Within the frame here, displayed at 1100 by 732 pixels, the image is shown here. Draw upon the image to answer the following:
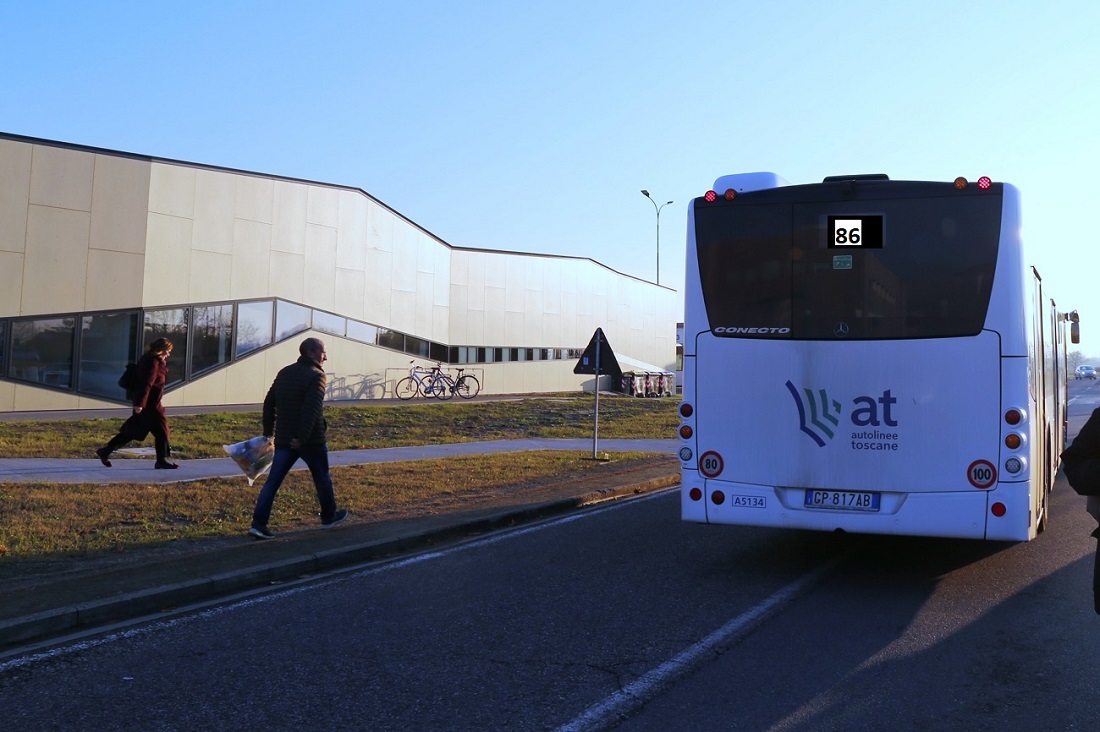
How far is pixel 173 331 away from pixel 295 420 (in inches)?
711

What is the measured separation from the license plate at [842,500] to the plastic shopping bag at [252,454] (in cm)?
594

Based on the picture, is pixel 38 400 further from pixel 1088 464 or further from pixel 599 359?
pixel 1088 464

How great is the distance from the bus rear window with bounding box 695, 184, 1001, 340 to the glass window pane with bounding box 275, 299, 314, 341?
2275 cm

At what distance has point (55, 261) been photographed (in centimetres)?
2273

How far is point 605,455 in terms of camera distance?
721 inches

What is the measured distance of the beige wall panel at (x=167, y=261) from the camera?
24656 millimetres

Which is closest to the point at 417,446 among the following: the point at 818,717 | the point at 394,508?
the point at 394,508

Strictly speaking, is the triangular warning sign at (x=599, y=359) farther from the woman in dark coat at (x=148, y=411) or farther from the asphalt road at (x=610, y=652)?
the asphalt road at (x=610, y=652)

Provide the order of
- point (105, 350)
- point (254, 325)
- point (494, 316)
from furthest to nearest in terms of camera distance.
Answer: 1. point (494, 316)
2. point (254, 325)
3. point (105, 350)

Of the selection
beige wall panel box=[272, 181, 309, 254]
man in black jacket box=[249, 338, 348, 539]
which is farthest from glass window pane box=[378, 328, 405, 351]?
man in black jacket box=[249, 338, 348, 539]

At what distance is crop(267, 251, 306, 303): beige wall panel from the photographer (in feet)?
93.4

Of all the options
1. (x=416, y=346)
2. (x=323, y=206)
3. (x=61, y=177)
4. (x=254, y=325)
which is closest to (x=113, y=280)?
(x=61, y=177)

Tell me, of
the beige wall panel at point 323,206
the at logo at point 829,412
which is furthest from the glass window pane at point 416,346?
the at logo at point 829,412

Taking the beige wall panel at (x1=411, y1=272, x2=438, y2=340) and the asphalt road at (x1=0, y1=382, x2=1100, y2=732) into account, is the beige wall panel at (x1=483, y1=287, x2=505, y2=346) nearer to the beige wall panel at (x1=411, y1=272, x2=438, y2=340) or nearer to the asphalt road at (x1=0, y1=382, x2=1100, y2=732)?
→ the beige wall panel at (x1=411, y1=272, x2=438, y2=340)
